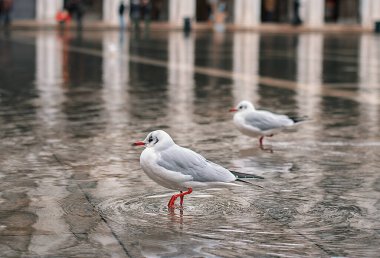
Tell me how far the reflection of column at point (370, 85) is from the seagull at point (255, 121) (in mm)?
1984

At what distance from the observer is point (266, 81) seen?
65.8ft

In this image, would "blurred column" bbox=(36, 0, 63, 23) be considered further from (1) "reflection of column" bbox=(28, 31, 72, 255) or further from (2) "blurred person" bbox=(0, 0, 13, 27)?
(1) "reflection of column" bbox=(28, 31, 72, 255)

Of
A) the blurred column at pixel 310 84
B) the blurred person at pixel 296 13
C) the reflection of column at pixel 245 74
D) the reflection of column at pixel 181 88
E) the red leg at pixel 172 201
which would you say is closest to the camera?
the red leg at pixel 172 201

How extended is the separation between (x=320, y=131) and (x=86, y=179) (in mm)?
4212

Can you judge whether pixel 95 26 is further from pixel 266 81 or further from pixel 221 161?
pixel 221 161

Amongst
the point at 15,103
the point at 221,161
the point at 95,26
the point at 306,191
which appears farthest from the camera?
the point at 95,26

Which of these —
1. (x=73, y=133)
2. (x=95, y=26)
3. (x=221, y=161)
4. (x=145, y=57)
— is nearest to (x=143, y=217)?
(x=221, y=161)

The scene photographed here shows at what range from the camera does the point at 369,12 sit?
6175 cm

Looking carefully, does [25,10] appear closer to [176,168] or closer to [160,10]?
[160,10]

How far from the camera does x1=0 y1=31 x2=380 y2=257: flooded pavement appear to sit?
6.38 m

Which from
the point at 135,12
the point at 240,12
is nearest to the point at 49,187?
the point at 135,12

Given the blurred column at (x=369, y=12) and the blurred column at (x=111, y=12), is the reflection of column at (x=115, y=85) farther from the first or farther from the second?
the blurred column at (x=369, y=12)

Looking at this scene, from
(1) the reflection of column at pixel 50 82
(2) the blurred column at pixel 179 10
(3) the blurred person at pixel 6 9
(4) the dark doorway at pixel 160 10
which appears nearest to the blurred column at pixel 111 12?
(2) the blurred column at pixel 179 10

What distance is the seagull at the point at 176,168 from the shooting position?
6.99m
